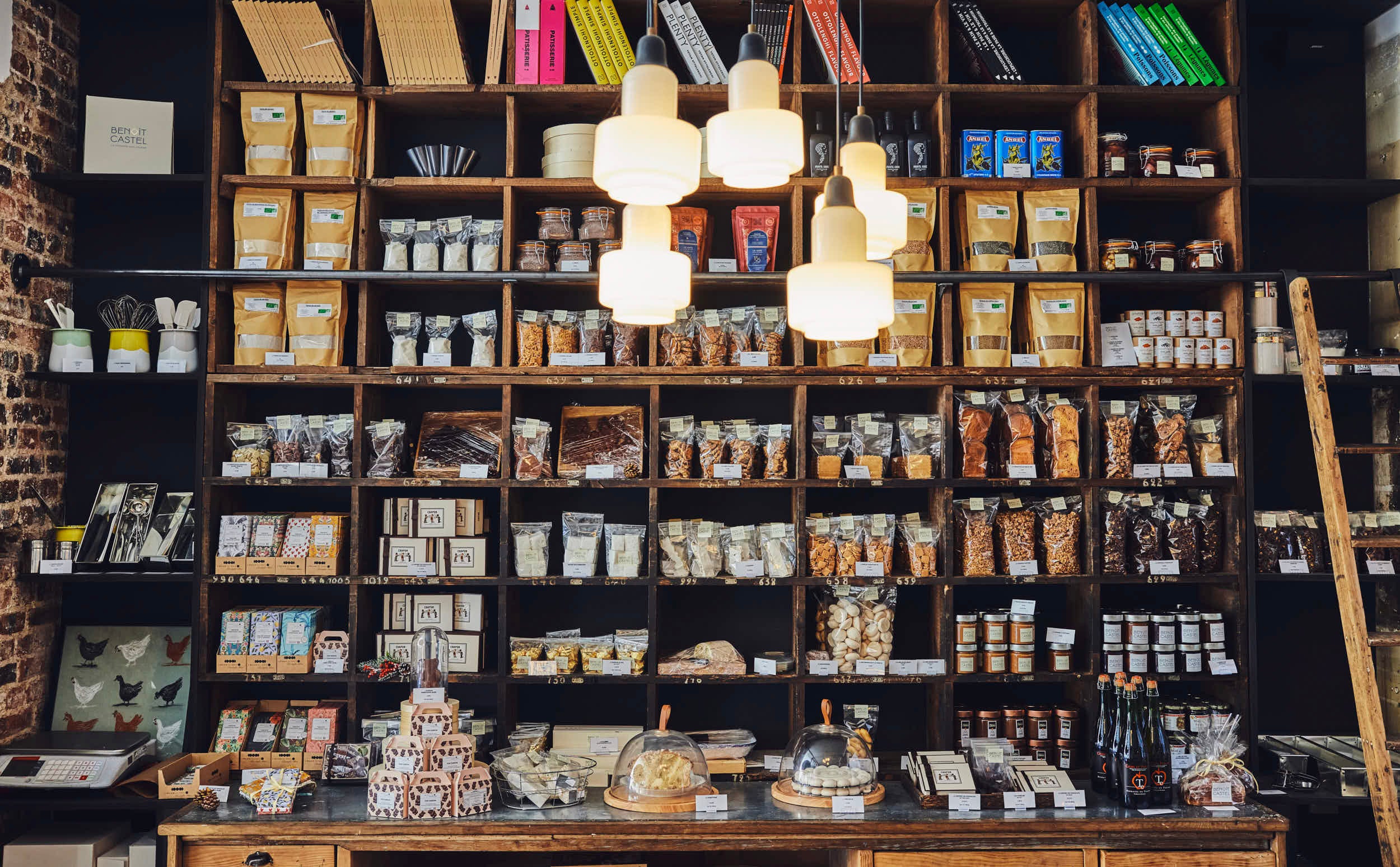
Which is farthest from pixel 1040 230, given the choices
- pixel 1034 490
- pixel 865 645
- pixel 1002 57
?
pixel 865 645

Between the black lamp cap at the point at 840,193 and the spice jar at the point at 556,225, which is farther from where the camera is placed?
the spice jar at the point at 556,225

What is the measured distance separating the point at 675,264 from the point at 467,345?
2.29 m

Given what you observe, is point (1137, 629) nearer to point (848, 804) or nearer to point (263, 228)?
point (848, 804)

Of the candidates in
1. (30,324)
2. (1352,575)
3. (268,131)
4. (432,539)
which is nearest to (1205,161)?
(1352,575)

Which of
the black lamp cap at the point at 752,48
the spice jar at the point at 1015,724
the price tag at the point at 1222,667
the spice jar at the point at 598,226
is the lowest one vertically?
the spice jar at the point at 1015,724

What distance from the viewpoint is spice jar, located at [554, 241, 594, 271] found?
355cm

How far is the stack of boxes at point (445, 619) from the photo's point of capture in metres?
3.54

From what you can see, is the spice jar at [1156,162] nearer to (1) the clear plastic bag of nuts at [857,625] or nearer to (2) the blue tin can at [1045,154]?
(2) the blue tin can at [1045,154]

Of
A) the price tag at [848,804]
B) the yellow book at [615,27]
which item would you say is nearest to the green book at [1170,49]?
the yellow book at [615,27]

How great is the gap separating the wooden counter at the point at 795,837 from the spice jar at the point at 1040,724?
1.64 ft

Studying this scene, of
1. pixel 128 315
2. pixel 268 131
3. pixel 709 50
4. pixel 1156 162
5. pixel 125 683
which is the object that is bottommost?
pixel 125 683

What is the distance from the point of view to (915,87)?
139 inches

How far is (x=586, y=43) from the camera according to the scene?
3.59 m

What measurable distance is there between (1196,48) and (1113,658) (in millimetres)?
2215
